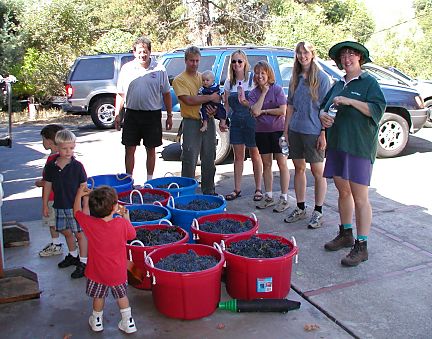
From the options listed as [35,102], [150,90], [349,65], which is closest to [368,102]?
[349,65]

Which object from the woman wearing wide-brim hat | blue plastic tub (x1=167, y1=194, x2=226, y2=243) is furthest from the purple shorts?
blue plastic tub (x1=167, y1=194, x2=226, y2=243)

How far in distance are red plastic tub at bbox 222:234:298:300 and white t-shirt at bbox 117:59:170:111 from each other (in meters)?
2.91

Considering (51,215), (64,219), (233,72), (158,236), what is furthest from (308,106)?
(51,215)

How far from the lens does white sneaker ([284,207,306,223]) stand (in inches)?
217

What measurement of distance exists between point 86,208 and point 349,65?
2484 mm

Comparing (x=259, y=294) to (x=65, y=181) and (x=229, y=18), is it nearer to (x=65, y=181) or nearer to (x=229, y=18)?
(x=65, y=181)

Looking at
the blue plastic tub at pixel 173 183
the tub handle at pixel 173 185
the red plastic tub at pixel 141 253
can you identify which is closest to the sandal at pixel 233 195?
the blue plastic tub at pixel 173 183

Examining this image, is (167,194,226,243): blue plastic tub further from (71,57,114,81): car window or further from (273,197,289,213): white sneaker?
(71,57,114,81): car window

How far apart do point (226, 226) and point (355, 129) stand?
1397mm

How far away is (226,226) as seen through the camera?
429cm

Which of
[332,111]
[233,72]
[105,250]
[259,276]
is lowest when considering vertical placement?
[259,276]

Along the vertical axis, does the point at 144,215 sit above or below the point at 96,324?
above

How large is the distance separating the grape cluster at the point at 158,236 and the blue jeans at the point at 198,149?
6.58ft

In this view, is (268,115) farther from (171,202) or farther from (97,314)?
(97,314)
